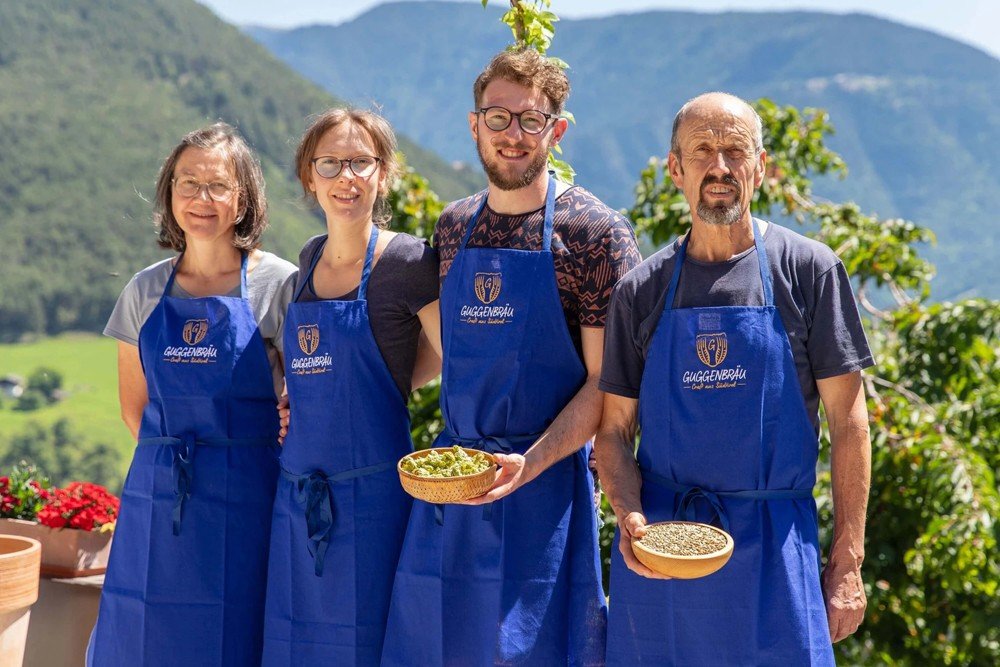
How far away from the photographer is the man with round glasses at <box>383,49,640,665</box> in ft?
9.02

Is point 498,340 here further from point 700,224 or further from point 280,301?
point 280,301

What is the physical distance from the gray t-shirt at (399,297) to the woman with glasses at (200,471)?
32 centimetres

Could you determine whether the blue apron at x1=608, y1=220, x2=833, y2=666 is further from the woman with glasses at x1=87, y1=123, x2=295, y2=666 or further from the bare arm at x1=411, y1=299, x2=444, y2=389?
the woman with glasses at x1=87, y1=123, x2=295, y2=666

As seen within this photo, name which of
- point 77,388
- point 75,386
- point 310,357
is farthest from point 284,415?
point 77,388

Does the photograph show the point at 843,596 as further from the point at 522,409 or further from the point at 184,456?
the point at 184,456

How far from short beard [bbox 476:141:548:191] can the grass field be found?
33.5 metres

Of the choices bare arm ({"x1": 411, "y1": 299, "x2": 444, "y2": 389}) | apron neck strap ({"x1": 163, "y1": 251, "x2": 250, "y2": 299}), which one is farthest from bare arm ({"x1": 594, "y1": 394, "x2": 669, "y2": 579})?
apron neck strap ({"x1": 163, "y1": 251, "x2": 250, "y2": 299})

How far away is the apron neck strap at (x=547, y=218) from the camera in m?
2.79

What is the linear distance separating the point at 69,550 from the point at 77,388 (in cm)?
3458

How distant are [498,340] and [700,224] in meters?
0.55

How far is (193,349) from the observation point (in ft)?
10.6

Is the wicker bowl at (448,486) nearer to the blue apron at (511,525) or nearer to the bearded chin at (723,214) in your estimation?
the blue apron at (511,525)

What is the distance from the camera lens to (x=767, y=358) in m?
2.47

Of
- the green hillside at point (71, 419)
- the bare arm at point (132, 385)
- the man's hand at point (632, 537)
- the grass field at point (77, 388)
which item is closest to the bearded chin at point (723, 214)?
the man's hand at point (632, 537)
